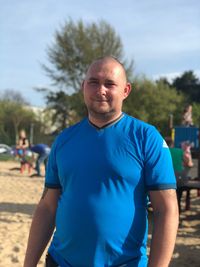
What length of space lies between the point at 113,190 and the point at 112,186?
0.05 ft

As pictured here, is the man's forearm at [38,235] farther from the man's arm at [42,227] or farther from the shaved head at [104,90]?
the shaved head at [104,90]

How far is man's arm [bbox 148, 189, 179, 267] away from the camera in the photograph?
164 centimetres

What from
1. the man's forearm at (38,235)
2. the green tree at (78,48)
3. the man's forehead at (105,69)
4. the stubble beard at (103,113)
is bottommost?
the man's forearm at (38,235)

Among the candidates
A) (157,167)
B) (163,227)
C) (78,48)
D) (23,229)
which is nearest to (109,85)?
(157,167)

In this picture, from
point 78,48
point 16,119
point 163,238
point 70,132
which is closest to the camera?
point 163,238

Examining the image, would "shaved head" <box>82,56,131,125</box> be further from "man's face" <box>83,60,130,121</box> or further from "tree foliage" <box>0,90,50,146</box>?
"tree foliage" <box>0,90,50,146</box>

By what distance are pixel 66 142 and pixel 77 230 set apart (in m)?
0.36

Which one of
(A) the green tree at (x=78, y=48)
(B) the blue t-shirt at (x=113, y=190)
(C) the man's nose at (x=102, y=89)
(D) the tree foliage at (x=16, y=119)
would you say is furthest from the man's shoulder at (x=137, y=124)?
(D) the tree foliage at (x=16, y=119)

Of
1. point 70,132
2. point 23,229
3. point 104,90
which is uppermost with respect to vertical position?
point 104,90

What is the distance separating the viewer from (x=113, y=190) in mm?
1709

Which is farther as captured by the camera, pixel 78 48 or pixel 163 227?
pixel 78 48

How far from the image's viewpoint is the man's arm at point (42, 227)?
6.46 feet

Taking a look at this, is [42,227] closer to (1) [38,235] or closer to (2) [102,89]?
(1) [38,235]

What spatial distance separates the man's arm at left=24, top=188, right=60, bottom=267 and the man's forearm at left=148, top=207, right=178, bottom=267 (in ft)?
1.67
